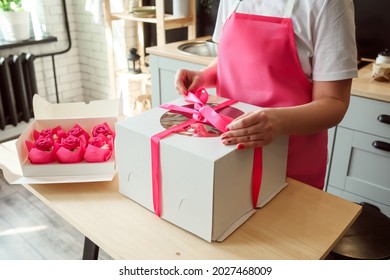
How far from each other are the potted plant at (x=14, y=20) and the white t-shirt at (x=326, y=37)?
2.51 metres

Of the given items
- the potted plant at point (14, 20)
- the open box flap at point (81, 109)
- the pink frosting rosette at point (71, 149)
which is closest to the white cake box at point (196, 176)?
the pink frosting rosette at point (71, 149)

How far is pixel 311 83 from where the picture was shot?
35.5 inches

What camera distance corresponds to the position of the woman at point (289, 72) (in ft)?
2.47

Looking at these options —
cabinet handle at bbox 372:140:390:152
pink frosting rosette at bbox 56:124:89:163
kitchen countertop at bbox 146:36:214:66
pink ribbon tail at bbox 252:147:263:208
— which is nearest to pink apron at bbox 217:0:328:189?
pink ribbon tail at bbox 252:147:263:208

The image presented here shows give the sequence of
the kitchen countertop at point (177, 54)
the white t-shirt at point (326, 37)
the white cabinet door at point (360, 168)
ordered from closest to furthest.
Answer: the white t-shirt at point (326, 37), the white cabinet door at point (360, 168), the kitchen countertop at point (177, 54)

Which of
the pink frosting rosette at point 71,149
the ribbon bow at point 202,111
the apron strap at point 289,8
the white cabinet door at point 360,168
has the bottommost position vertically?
the white cabinet door at point 360,168

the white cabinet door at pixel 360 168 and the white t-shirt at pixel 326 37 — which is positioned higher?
the white t-shirt at pixel 326 37

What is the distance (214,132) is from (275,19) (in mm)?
341

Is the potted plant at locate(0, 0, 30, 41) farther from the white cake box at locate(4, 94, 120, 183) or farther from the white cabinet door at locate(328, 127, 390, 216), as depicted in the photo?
the white cabinet door at locate(328, 127, 390, 216)

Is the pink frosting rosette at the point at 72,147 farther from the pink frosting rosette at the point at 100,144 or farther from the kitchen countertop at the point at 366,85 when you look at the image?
the kitchen countertop at the point at 366,85

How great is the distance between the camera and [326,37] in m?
0.82

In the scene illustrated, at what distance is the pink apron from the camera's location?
34.9 inches

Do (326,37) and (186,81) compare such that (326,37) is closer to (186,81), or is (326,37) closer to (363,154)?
(186,81)
